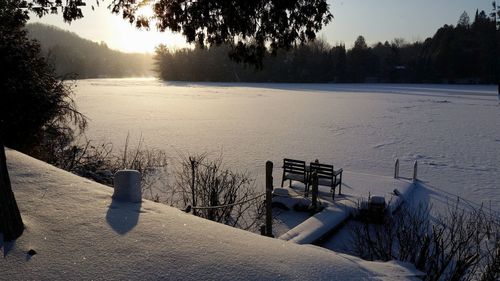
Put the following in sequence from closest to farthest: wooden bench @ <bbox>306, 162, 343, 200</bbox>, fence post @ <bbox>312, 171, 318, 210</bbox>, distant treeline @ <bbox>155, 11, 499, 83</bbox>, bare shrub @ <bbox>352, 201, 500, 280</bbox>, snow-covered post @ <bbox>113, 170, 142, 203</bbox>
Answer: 1. bare shrub @ <bbox>352, 201, 500, 280</bbox>
2. snow-covered post @ <bbox>113, 170, 142, 203</bbox>
3. fence post @ <bbox>312, 171, 318, 210</bbox>
4. wooden bench @ <bbox>306, 162, 343, 200</bbox>
5. distant treeline @ <bbox>155, 11, 499, 83</bbox>

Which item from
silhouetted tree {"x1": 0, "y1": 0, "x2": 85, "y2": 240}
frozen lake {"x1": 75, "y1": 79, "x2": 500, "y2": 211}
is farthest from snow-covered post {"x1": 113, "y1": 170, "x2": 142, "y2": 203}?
frozen lake {"x1": 75, "y1": 79, "x2": 500, "y2": 211}

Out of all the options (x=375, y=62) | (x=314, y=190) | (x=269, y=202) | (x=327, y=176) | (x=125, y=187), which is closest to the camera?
(x=125, y=187)

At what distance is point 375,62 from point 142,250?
9503cm

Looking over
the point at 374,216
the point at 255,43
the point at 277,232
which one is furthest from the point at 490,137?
the point at 255,43

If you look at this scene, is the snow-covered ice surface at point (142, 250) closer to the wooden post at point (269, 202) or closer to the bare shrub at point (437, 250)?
the bare shrub at point (437, 250)

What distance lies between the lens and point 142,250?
4.24m

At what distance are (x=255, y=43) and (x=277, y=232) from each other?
539cm

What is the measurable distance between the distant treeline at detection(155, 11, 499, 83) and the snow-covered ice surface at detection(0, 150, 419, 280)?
6348 cm

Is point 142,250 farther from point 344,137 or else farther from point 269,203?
point 344,137

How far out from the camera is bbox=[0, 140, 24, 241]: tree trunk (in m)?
4.26

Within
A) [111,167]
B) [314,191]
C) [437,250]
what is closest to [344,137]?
[314,191]

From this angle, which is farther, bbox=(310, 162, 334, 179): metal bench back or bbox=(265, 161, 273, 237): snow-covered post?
bbox=(310, 162, 334, 179): metal bench back

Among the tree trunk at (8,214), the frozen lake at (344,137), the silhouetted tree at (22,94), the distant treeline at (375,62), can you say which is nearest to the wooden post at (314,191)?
the frozen lake at (344,137)

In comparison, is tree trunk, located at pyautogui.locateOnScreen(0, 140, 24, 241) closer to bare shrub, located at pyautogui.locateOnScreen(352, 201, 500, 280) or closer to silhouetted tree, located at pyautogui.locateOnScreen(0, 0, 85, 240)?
bare shrub, located at pyautogui.locateOnScreen(352, 201, 500, 280)
